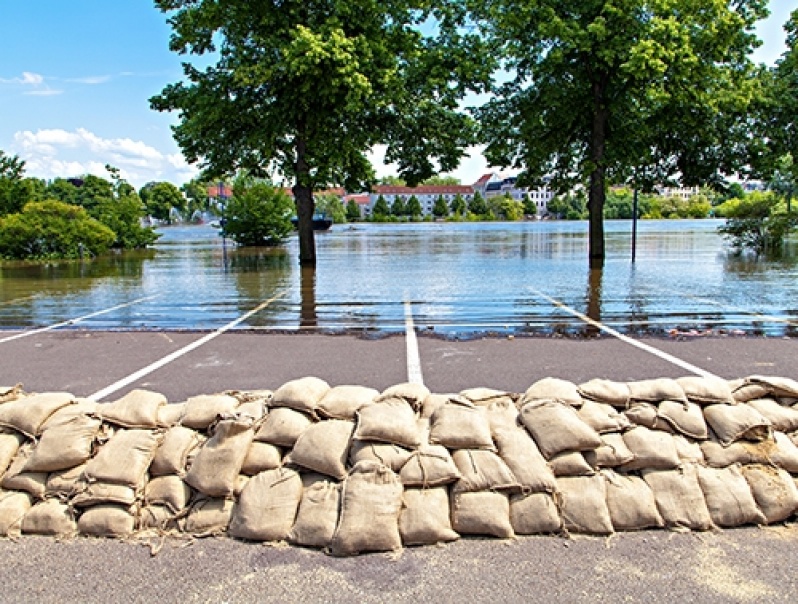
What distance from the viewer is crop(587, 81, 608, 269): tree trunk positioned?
19.0 meters

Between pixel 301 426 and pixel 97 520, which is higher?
pixel 301 426

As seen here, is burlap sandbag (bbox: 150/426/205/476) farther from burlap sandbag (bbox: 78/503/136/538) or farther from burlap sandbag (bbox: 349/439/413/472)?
burlap sandbag (bbox: 349/439/413/472)

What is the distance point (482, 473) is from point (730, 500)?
133 cm

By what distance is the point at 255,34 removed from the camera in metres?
16.8

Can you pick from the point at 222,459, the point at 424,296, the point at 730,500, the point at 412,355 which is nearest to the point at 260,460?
the point at 222,459

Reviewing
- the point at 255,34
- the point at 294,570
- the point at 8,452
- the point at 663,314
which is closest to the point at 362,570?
the point at 294,570

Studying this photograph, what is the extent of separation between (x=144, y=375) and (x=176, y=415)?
2.84 meters

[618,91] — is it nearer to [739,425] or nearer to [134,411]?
[739,425]

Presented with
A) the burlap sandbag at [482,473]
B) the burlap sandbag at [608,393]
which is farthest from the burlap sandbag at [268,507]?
the burlap sandbag at [608,393]

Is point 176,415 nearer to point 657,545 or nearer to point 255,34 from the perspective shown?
point 657,545

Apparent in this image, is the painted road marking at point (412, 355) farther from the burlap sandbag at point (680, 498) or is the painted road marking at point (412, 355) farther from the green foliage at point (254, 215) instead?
the green foliage at point (254, 215)

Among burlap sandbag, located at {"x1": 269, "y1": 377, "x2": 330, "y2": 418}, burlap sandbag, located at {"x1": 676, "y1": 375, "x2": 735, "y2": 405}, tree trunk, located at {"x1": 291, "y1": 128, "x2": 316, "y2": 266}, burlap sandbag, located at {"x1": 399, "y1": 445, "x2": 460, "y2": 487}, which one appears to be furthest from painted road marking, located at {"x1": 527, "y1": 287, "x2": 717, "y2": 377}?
tree trunk, located at {"x1": 291, "y1": 128, "x2": 316, "y2": 266}

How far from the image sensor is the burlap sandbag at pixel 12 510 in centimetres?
338

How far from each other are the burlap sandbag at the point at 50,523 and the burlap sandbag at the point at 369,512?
145 cm
